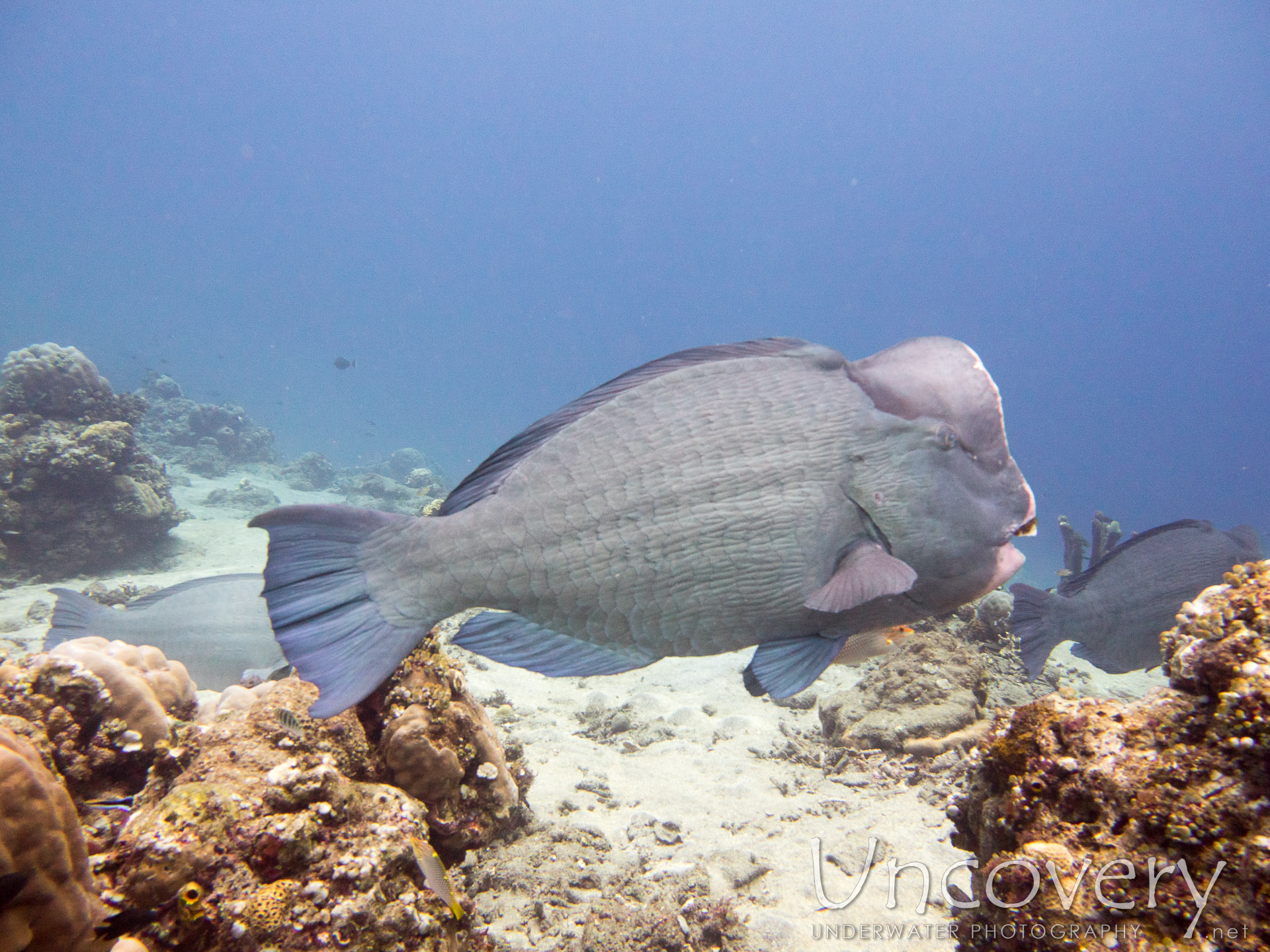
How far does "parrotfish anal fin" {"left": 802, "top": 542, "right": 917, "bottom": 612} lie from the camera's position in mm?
1315

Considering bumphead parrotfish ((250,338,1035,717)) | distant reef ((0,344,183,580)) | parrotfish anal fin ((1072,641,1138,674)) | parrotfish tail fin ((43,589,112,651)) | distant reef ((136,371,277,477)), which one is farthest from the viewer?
distant reef ((136,371,277,477))

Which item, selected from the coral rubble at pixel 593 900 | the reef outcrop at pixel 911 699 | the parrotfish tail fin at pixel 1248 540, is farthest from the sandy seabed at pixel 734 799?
the parrotfish tail fin at pixel 1248 540

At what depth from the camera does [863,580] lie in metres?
1.38

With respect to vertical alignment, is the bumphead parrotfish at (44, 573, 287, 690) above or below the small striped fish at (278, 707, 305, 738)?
below

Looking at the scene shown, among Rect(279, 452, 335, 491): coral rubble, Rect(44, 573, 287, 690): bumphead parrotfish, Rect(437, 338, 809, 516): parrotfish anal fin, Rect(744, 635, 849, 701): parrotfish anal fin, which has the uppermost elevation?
Rect(437, 338, 809, 516): parrotfish anal fin

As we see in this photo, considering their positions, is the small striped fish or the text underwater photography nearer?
the text underwater photography

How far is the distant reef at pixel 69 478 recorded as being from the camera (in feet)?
27.5

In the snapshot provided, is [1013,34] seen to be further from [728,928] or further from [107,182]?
[107,182]

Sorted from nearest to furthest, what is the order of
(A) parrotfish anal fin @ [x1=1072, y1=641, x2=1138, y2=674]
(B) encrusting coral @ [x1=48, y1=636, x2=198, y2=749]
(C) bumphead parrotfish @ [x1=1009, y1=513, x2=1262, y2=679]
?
1. (B) encrusting coral @ [x1=48, y1=636, x2=198, y2=749]
2. (C) bumphead parrotfish @ [x1=1009, y1=513, x2=1262, y2=679]
3. (A) parrotfish anal fin @ [x1=1072, y1=641, x2=1138, y2=674]

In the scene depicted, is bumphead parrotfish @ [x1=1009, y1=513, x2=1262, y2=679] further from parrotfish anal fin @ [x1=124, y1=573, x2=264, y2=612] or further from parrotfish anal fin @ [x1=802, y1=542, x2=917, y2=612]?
parrotfish anal fin @ [x1=124, y1=573, x2=264, y2=612]

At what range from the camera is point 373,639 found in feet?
4.81

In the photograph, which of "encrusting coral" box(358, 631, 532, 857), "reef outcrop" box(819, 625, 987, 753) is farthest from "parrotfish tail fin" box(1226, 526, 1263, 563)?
"encrusting coral" box(358, 631, 532, 857)

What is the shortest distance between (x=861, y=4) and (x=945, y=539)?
12684cm

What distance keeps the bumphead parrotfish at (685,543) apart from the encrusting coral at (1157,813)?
46cm
